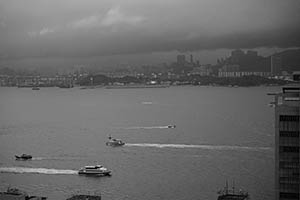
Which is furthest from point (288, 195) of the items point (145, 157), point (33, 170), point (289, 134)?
point (145, 157)

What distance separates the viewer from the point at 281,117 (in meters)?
3.51

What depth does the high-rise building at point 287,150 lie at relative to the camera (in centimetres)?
346

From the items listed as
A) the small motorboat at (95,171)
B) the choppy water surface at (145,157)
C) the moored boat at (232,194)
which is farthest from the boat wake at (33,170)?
the moored boat at (232,194)

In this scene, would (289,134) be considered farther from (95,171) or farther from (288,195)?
(95,171)

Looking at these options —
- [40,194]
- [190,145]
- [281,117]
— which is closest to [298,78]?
[281,117]

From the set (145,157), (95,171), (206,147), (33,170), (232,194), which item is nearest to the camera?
(232,194)

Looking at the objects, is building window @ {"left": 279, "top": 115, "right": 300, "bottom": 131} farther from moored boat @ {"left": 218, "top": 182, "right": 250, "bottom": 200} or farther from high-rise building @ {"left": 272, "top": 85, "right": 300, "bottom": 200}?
moored boat @ {"left": 218, "top": 182, "right": 250, "bottom": 200}

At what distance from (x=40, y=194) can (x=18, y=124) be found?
31.8 feet

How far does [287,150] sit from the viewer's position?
3.50 metres

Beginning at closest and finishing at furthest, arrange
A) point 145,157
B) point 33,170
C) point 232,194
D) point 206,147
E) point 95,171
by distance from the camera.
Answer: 1. point 232,194
2. point 95,171
3. point 33,170
4. point 145,157
5. point 206,147

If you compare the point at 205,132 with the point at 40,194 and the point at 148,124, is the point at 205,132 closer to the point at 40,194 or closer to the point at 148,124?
the point at 148,124

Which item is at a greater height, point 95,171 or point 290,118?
point 290,118

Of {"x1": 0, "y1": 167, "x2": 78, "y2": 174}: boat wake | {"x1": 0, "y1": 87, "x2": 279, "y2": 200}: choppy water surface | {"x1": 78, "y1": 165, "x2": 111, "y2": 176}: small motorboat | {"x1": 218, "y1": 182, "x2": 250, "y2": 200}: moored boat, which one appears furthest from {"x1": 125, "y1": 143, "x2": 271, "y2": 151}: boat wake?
{"x1": 218, "y1": 182, "x2": 250, "y2": 200}: moored boat

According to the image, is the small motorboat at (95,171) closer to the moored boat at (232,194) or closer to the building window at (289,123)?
the moored boat at (232,194)
